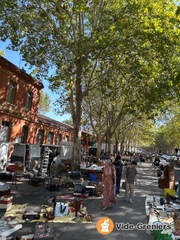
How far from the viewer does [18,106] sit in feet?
67.1

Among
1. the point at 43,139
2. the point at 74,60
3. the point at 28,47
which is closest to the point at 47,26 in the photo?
the point at 28,47

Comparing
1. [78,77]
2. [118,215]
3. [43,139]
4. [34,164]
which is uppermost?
[78,77]

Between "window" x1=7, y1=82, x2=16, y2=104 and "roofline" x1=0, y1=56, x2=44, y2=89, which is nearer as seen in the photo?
"roofline" x1=0, y1=56, x2=44, y2=89

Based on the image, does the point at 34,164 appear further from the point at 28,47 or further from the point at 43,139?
the point at 43,139

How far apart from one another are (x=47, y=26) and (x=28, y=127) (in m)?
10.9

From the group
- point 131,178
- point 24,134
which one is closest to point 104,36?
point 131,178

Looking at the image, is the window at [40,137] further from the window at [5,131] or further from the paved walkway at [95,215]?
the paved walkway at [95,215]

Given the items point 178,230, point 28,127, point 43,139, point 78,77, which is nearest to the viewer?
point 178,230

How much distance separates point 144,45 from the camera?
14.2 metres

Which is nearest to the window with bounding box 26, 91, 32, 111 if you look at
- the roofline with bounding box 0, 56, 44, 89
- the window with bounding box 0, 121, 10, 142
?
the roofline with bounding box 0, 56, 44, 89

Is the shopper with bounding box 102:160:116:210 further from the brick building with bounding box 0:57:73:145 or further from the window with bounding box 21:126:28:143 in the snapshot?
the window with bounding box 21:126:28:143

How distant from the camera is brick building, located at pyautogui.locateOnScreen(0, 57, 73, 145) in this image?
18.2 metres

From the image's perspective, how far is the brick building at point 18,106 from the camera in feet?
59.7

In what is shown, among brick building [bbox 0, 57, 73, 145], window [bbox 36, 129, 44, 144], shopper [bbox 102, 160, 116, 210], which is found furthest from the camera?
window [bbox 36, 129, 44, 144]
